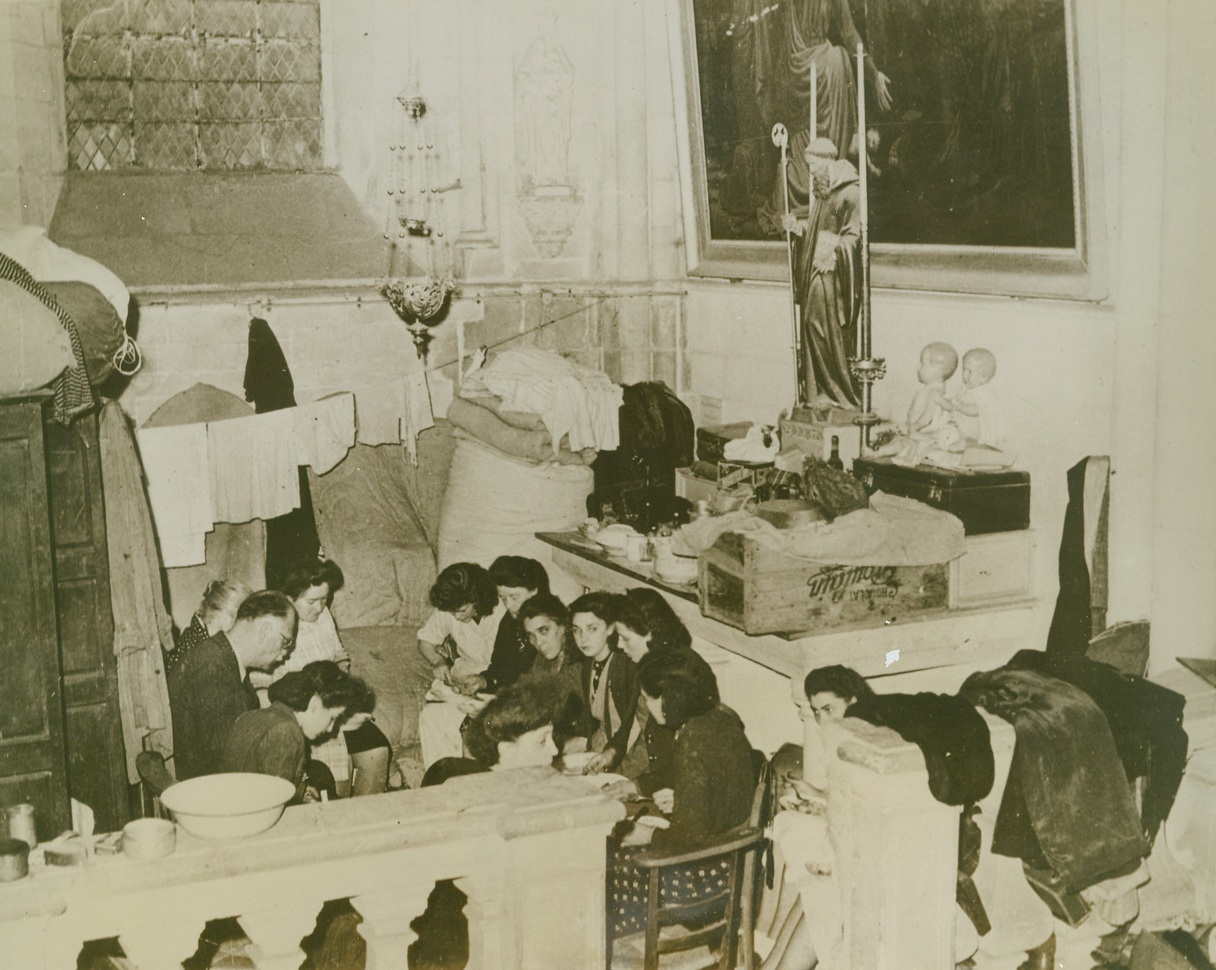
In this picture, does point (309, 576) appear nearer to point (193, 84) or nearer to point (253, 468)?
point (253, 468)

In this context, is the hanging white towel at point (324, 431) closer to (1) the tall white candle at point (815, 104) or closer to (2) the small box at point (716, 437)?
(2) the small box at point (716, 437)

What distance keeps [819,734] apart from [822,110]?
2589mm

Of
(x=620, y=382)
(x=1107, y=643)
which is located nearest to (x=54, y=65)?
(x=620, y=382)

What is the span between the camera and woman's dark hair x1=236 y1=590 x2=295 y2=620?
18.7 ft

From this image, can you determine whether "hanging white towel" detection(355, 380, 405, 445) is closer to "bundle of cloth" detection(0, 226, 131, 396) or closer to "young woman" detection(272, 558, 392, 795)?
"young woman" detection(272, 558, 392, 795)

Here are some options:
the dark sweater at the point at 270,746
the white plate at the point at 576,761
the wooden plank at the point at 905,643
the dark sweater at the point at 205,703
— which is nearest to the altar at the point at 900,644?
the wooden plank at the point at 905,643

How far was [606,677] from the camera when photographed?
5.61m

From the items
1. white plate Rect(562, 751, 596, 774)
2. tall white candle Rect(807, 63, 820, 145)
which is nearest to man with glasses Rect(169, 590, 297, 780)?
white plate Rect(562, 751, 596, 774)

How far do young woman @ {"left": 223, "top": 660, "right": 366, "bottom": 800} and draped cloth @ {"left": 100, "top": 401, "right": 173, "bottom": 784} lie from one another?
0.33 metres

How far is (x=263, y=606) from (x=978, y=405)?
2905 millimetres

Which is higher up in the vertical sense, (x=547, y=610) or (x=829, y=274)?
(x=829, y=274)

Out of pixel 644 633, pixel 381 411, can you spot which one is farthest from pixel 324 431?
pixel 644 633

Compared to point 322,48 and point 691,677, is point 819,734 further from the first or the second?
point 322,48

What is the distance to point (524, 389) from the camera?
7078 millimetres
